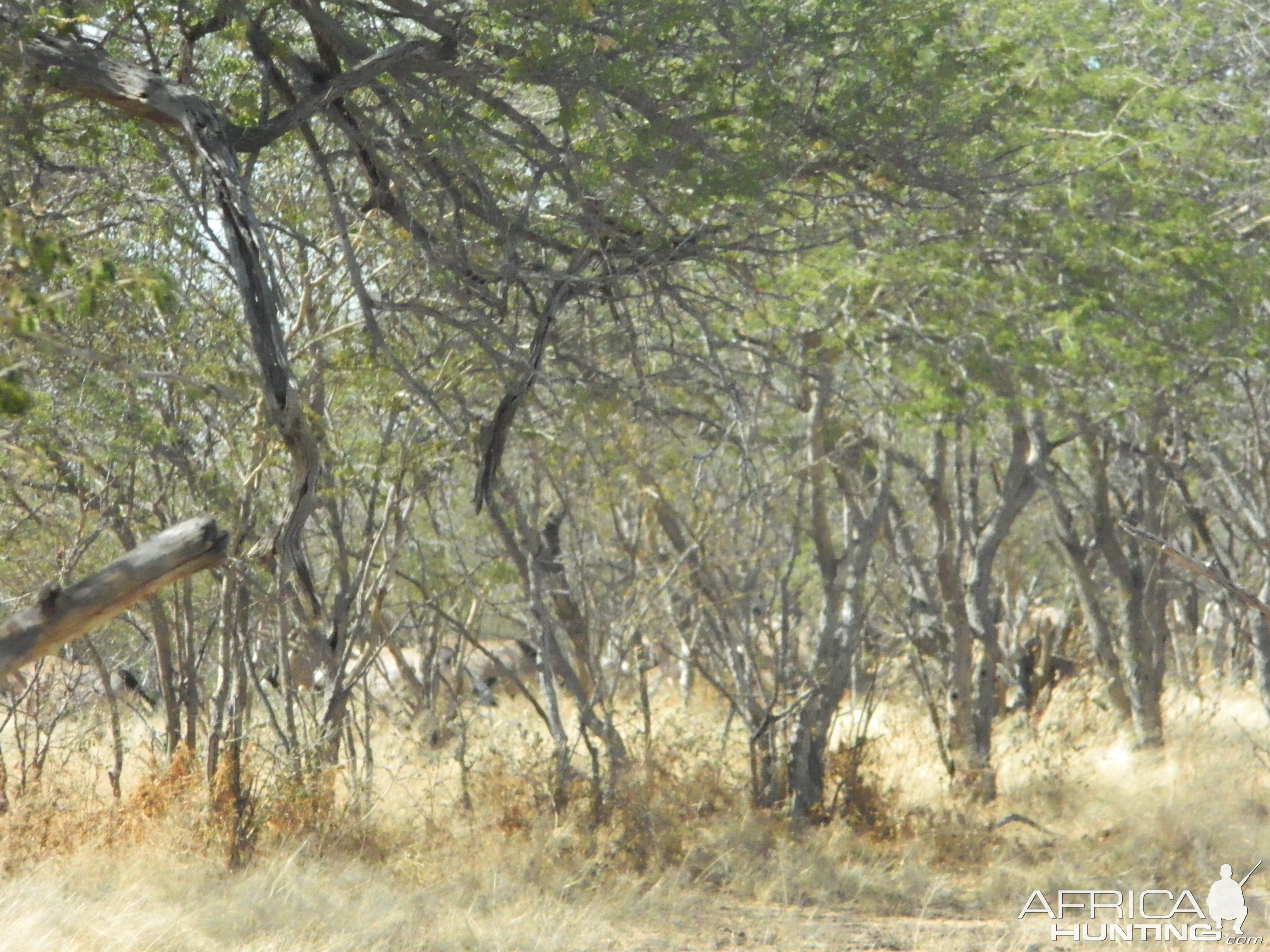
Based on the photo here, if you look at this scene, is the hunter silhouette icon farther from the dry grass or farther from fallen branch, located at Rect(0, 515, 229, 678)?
fallen branch, located at Rect(0, 515, 229, 678)

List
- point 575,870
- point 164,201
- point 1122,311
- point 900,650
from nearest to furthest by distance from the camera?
point 164,201 → point 575,870 → point 1122,311 → point 900,650

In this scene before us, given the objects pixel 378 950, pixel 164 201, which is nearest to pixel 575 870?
pixel 378 950

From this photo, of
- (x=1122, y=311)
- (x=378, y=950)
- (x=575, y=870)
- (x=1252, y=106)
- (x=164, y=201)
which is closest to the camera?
(x=164, y=201)

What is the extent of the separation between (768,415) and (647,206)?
3285mm

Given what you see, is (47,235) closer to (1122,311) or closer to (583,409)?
(583,409)

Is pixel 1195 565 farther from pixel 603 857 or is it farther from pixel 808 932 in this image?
pixel 603 857

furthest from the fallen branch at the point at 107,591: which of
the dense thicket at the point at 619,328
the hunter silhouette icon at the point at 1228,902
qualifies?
the hunter silhouette icon at the point at 1228,902

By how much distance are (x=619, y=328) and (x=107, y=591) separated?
12.1ft

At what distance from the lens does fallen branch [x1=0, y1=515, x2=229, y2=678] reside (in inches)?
113

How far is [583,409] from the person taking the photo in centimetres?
689

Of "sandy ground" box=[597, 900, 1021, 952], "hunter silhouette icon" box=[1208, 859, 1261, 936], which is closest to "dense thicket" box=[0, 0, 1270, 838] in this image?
"sandy ground" box=[597, 900, 1021, 952]

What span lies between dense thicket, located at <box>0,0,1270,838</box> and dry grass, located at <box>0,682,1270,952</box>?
0.41m

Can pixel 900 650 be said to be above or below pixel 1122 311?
below

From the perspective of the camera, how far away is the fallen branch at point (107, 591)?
2863 mm
